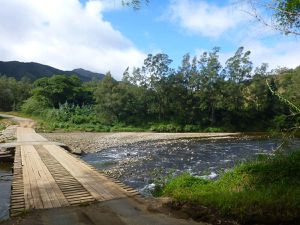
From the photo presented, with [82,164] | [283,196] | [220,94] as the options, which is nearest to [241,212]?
[283,196]

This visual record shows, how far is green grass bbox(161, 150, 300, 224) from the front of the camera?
6984mm

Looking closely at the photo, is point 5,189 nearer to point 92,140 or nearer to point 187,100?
point 92,140

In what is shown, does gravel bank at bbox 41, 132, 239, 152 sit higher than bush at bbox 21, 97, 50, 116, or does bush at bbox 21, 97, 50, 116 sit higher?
bush at bbox 21, 97, 50, 116

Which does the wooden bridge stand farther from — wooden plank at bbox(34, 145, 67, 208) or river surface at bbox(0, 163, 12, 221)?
river surface at bbox(0, 163, 12, 221)

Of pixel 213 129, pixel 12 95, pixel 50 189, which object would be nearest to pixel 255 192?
pixel 50 189

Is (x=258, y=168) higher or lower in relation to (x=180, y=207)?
higher

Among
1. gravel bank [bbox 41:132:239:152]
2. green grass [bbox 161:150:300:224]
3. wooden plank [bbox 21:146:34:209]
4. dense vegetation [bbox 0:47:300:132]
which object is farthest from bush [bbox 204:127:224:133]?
wooden plank [bbox 21:146:34:209]

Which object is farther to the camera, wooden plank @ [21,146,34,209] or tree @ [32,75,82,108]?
tree @ [32,75,82,108]

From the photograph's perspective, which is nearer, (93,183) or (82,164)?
(93,183)

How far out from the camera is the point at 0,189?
12.9m

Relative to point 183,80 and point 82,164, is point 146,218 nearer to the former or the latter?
point 82,164

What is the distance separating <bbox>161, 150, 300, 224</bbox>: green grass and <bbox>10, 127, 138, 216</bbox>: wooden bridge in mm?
1826

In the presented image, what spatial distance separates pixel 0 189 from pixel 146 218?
8260 millimetres

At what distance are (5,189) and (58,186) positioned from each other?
4389 mm
